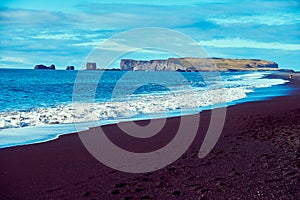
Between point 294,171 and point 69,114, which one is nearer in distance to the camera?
point 294,171

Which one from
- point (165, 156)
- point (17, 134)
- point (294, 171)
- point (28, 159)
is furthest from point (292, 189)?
point (17, 134)

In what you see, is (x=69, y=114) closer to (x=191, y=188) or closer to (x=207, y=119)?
(x=207, y=119)

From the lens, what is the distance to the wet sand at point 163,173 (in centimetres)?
718

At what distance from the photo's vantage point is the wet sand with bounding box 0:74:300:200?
718 centimetres

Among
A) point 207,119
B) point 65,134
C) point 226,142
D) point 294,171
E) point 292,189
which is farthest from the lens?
point 207,119

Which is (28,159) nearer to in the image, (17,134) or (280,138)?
(17,134)

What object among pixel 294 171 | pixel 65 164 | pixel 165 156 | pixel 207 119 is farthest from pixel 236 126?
pixel 65 164

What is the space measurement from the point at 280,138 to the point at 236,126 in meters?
3.14

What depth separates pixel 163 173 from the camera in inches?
337

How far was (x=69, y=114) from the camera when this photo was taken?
18.6 metres

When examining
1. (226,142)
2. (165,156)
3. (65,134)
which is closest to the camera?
(165,156)

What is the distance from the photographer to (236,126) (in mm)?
15438

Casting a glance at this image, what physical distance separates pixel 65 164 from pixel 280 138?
6.68 m

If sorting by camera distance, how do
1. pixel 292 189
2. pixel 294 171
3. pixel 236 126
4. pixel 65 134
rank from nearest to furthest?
pixel 292 189 → pixel 294 171 → pixel 65 134 → pixel 236 126
